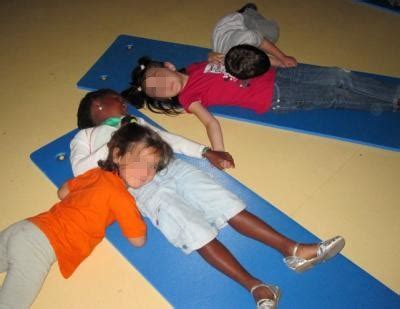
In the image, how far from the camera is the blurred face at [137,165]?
4.57ft

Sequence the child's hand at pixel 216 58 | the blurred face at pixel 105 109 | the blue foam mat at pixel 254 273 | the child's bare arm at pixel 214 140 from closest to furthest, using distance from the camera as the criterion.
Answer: the blue foam mat at pixel 254 273 < the child's bare arm at pixel 214 140 < the blurred face at pixel 105 109 < the child's hand at pixel 216 58

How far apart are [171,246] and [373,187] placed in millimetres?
1090

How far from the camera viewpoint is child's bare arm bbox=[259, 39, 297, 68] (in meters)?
2.20

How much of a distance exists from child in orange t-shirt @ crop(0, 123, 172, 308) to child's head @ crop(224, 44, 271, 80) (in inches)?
31.4

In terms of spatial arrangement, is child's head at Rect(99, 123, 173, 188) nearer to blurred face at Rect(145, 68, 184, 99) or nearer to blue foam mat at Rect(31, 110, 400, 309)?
blue foam mat at Rect(31, 110, 400, 309)

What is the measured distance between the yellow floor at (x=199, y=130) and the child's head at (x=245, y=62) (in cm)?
33

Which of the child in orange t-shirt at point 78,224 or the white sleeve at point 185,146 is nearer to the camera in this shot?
the child in orange t-shirt at point 78,224

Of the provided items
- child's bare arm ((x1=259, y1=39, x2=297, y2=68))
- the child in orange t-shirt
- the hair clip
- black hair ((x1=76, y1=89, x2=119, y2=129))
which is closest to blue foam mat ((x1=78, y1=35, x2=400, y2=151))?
child's bare arm ((x1=259, y1=39, x2=297, y2=68))

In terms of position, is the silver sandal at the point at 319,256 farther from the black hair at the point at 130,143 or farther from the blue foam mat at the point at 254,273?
the black hair at the point at 130,143

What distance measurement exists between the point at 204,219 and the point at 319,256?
477mm

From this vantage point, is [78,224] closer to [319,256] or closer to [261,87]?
[319,256]

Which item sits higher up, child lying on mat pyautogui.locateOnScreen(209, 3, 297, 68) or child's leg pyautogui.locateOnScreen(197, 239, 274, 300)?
child lying on mat pyautogui.locateOnScreen(209, 3, 297, 68)

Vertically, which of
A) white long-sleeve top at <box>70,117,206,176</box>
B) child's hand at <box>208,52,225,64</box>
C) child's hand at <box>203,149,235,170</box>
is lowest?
child's hand at <box>203,149,235,170</box>

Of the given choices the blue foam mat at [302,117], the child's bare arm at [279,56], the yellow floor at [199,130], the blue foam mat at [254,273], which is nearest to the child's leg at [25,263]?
the yellow floor at [199,130]
